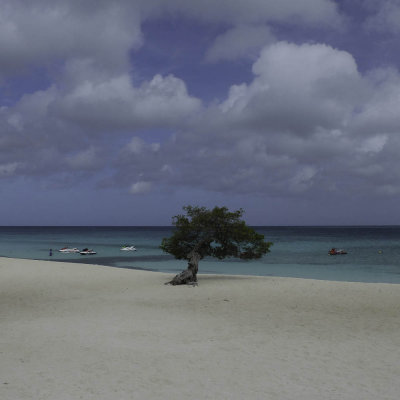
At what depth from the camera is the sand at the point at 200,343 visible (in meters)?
9.40

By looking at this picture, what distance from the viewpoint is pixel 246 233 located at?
2952cm

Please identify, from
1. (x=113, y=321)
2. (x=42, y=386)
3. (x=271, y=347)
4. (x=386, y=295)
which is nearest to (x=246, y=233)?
(x=386, y=295)

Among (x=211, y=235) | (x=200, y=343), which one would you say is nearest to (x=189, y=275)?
(x=211, y=235)

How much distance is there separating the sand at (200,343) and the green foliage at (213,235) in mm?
4828

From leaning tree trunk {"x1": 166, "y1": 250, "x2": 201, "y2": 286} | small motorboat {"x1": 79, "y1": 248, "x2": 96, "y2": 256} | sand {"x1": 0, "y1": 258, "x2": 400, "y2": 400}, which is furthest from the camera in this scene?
small motorboat {"x1": 79, "y1": 248, "x2": 96, "y2": 256}

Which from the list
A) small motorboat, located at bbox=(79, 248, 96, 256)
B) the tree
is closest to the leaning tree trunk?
the tree

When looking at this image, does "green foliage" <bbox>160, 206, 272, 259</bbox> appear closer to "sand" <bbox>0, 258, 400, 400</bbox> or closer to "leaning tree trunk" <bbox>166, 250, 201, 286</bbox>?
"leaning tree trunk" <bbox>166, 250, 201, 286</bbox>

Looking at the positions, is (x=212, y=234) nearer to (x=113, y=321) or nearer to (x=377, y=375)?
(x=113, y=321)

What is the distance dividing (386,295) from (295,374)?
15732mm

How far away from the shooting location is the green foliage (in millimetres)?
29656

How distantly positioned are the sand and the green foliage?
4.83 m

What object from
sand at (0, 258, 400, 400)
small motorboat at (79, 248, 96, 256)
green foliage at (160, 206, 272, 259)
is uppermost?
green foliage at (160, 206, 272, 259)

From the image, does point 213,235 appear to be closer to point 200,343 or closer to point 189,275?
point 189,275

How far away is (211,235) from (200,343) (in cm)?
1660
